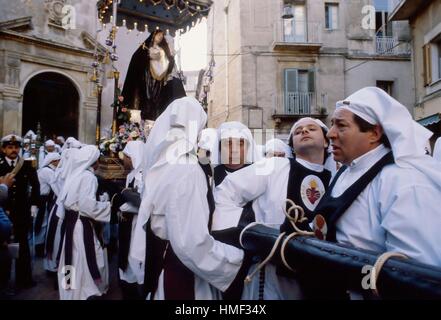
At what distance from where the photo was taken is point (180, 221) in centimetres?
180

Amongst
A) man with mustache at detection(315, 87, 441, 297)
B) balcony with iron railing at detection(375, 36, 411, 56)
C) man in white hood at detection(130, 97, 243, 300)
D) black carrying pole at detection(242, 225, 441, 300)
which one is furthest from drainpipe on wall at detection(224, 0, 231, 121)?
black carrying pole at detection(242, 225, 441, 300)

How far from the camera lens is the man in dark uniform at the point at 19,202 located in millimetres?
4605

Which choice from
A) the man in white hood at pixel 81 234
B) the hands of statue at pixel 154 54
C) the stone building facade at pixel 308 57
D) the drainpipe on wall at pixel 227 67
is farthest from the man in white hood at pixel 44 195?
the drainpipe on wall at pixel 227 67

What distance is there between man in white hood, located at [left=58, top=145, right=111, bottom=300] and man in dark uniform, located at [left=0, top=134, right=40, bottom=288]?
0.84 m

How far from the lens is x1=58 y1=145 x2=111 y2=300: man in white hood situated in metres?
4.07

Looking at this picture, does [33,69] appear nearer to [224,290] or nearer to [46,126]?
[46,126]

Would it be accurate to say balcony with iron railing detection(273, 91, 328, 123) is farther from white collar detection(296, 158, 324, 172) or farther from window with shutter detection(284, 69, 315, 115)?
white collar detection(296, 158, 324, 172)

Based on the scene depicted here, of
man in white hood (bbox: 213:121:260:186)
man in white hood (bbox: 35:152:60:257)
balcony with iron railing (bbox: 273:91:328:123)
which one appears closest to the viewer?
man in white hood (bbox: 213:121:260:186)

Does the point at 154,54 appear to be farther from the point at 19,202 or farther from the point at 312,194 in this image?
the point at 312,194

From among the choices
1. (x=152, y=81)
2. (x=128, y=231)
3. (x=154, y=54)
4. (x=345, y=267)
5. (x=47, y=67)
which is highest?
(x=47, y=67)

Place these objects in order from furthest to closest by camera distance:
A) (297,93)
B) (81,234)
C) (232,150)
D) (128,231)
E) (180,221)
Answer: (297,93) → (128,231) → (81,234) → (232,150) → (180,221)

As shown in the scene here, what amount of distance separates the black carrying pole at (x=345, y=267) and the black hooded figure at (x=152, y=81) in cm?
618

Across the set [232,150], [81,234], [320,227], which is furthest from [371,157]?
[81,234]

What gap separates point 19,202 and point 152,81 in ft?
12.8
